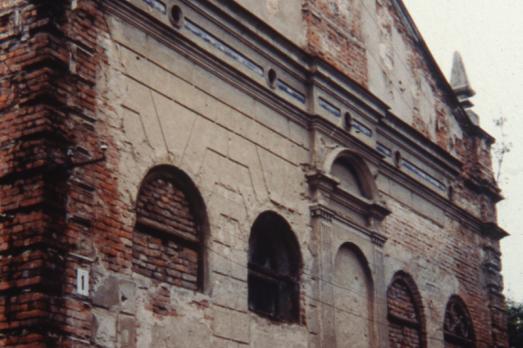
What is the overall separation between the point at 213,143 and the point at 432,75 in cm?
793

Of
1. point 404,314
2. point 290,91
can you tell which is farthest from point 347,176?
point 404,314

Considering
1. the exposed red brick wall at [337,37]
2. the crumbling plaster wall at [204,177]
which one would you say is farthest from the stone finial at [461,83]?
the crumbling plaster wall at [204,177]

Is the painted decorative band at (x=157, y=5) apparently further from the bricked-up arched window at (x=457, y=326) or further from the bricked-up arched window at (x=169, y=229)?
the bricked-up arched window at (x=457, y=326)

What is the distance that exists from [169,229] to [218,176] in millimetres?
1121

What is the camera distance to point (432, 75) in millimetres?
19078

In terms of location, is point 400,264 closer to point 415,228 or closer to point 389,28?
point 415,228

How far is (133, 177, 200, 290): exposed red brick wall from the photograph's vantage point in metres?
11.0

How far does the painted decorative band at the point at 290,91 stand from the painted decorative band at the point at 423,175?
3.29m

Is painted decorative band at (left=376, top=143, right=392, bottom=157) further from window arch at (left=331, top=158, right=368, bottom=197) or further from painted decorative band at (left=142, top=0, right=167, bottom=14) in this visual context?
painted decorative band at (left=142, top=0, right=167, bottom=14)

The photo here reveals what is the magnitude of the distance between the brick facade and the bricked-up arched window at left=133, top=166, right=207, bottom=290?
0.02 metres

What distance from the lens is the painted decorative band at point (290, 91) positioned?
1392 centimetres

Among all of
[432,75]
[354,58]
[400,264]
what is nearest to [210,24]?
[354,58]

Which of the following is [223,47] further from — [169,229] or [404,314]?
[404,314]

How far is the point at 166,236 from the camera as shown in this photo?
11.4m
